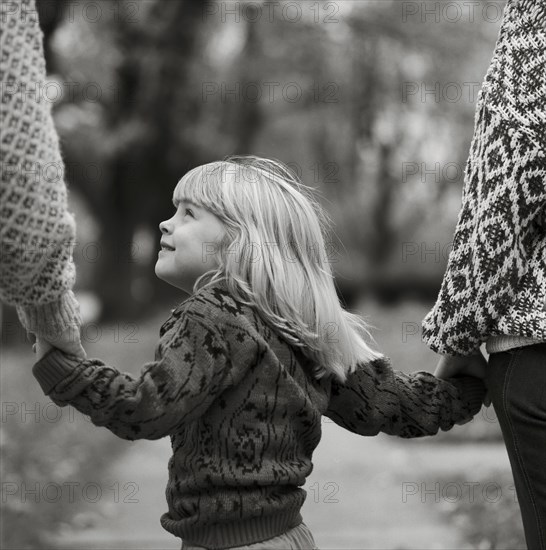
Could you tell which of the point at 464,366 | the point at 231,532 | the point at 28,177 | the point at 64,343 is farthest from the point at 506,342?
the point at 28,177

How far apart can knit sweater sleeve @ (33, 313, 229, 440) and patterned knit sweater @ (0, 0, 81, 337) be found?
0.20m

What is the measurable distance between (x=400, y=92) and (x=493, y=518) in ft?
47.3

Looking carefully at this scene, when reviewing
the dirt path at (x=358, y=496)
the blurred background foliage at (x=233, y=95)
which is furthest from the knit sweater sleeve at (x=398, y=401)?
the blurred background foliage at (x=233, y=95)

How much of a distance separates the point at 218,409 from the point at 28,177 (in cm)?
77

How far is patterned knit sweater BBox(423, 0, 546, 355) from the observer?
246 centimetres

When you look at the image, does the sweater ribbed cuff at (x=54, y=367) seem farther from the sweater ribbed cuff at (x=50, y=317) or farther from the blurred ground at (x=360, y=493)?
the blurred ground at (x=360, y=493)

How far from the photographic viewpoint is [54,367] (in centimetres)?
222

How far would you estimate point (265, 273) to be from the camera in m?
2.54

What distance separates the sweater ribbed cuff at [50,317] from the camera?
220 cm

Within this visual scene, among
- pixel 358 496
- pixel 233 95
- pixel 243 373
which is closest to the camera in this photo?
pixel 243 373

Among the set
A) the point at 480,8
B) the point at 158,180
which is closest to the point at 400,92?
the point at 480,8

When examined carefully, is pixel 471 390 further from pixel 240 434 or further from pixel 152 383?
pixel 152 383

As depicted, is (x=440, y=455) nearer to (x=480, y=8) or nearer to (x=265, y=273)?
(x=265, y=273)

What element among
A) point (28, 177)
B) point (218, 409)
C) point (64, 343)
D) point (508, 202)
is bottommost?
point (218, 409)
